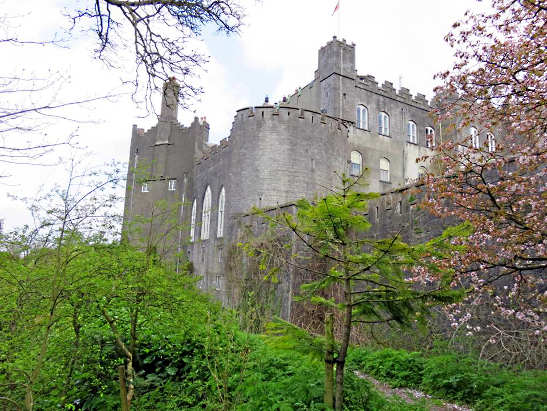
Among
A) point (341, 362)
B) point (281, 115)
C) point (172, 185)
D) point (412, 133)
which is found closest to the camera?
point (341, 362)

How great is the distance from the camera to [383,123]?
2591 cm

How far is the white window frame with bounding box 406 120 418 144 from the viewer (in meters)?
27.0

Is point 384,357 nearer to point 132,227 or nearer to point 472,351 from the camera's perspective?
point 472,351

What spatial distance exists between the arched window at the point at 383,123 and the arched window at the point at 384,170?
1.93 meters

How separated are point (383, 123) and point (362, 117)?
74.6 inches

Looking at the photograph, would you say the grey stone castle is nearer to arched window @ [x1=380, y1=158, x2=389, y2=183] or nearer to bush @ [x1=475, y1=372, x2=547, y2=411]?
arched window @ [x1=380, y1=158, x2=389, y2=183]

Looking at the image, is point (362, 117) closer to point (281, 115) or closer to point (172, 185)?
point (281, 115)

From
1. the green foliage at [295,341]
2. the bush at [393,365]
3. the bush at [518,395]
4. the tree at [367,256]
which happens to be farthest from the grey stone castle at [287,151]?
the green foliage at [295,341]

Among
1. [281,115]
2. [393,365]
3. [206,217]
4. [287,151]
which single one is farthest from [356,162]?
[393,365]

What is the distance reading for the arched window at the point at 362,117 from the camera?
2480cm

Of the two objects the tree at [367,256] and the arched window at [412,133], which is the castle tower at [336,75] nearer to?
the arched window at [412,133]

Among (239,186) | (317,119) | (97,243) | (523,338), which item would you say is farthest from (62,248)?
(317,119)

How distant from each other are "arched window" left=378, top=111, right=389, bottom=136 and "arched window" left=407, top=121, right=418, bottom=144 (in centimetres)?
202

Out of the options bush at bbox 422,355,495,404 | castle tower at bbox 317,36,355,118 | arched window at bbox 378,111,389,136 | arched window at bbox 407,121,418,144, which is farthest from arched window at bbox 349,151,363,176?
bush at bbox 422,355,495,404
